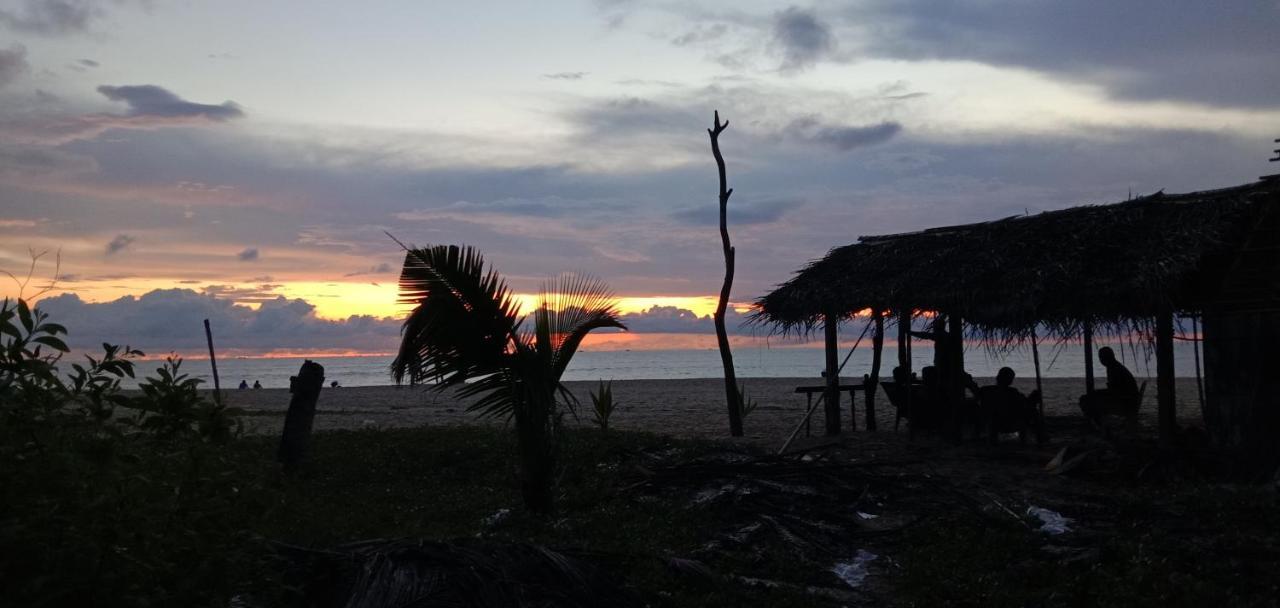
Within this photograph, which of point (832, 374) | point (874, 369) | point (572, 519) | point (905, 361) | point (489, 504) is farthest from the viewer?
point (874, 369)

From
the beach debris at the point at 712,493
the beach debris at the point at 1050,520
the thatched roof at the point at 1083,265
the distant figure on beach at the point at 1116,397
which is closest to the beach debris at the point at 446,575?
the beach debris at the point at 712,493

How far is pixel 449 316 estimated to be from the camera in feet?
30.1

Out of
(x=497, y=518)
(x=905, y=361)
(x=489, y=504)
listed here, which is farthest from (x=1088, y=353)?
(x=497, y=518)

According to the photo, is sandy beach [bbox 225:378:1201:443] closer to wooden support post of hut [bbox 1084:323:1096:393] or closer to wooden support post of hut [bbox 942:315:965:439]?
wooden support post of hut [bbox 1084:323:1096:393]

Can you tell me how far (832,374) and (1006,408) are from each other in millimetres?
2648

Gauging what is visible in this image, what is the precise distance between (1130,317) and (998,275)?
2.87m

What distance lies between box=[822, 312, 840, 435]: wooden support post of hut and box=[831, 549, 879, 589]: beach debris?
7.10m

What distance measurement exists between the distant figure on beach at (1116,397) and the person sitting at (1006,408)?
0.76 m

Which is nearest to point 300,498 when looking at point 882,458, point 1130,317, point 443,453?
point 443,453

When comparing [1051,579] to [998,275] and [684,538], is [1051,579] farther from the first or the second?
[998,275]

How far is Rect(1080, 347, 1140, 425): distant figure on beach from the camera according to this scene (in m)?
13.9

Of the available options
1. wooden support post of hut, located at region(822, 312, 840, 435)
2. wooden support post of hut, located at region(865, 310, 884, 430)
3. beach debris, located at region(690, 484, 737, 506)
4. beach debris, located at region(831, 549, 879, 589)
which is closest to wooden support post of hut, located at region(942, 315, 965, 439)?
wooden support post of hut, located at region(865, 310, 884, 430)

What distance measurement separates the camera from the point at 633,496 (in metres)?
10.7

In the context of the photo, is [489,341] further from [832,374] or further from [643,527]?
[832,374]
